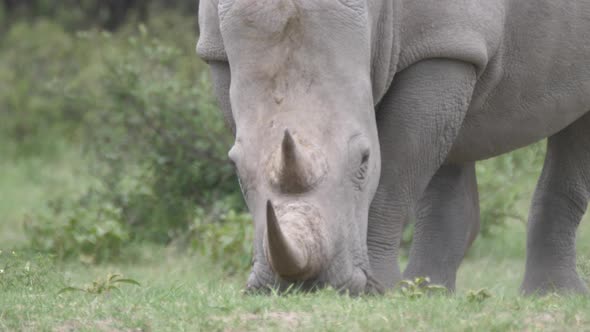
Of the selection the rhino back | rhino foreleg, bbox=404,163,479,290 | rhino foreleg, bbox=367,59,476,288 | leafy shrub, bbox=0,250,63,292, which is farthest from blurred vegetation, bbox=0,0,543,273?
rhino foreleg, bbox=367,59,476,288

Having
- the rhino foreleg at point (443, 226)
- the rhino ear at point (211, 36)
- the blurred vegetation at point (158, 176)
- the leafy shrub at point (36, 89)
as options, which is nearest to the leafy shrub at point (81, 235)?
the blurred vegetation at point (158, 176)

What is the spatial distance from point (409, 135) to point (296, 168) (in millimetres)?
1005

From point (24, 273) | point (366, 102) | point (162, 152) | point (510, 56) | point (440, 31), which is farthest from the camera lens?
point (162, 152)

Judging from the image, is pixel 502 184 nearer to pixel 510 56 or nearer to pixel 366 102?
pixel 510 56

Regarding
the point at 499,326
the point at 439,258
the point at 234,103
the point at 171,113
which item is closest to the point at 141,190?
the point at 171,113

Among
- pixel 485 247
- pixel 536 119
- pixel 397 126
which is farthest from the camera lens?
pixel 485 247

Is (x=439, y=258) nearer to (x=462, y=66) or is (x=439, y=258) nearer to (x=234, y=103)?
(x=462, y=66)

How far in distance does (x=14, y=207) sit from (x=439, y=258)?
585 cm

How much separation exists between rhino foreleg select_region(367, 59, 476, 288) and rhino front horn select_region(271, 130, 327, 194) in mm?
832

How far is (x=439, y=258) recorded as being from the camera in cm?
732

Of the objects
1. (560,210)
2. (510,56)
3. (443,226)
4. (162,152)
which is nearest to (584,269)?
(560,210)

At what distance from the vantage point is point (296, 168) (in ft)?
15.5

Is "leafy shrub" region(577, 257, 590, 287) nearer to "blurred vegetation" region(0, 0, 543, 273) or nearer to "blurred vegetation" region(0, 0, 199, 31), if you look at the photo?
"blurred vegetation" region(0, 0, 543, 273)

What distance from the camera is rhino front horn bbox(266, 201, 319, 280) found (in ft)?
14.8
